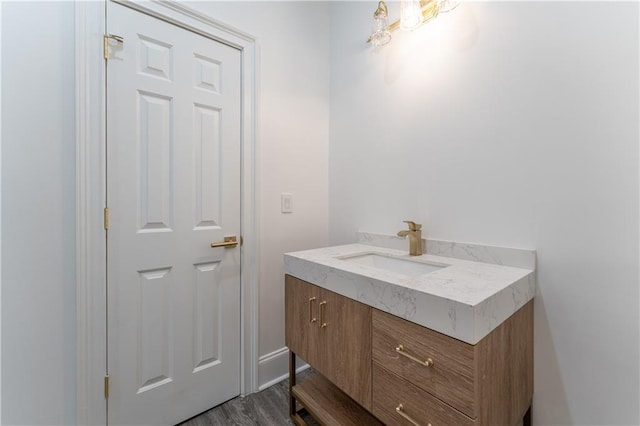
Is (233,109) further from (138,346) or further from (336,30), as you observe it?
(138,346)

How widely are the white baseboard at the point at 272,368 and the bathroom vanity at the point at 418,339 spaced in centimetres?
40

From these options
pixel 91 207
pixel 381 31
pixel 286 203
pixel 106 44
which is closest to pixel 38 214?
pixel 91 207

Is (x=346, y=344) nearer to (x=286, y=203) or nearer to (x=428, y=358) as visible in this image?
(x=428, y=358)

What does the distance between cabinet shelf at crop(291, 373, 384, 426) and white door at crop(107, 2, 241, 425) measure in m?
0.47

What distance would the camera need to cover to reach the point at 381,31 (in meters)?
1.46

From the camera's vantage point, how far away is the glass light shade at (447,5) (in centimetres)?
125

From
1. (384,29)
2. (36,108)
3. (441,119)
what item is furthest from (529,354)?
(36,108)

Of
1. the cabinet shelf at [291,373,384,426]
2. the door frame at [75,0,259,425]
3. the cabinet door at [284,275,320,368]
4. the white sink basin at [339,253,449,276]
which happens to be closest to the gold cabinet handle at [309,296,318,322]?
the cabinet door at [284,275,320,368]

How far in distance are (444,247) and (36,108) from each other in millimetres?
1774

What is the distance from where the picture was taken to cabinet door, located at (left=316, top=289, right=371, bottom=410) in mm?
1007

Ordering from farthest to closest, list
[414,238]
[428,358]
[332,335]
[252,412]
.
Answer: [252,412]
[414,238]
[332,335]
[428,358]

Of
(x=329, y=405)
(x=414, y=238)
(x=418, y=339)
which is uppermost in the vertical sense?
(x=414, y=238)

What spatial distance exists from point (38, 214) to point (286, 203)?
111 centimetres

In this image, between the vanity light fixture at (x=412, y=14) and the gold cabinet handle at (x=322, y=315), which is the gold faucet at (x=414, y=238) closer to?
the gold cabinet handle at (x=322, y=315)
